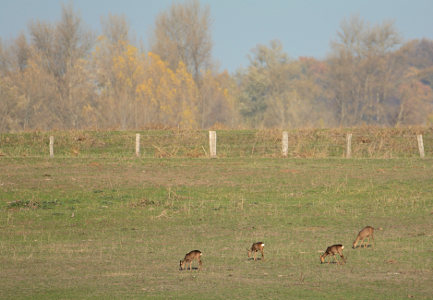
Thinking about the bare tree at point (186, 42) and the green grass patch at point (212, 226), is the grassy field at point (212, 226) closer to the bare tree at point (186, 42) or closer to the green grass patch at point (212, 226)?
the green grass patch at point (212, 226)

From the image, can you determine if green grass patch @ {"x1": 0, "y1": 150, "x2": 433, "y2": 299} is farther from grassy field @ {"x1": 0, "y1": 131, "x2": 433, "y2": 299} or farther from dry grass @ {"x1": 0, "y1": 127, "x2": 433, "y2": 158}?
dry grass @ {"x1": 0, "y1": 127, "x2": 433, "y2": 158}

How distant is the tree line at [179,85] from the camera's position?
2805 inches

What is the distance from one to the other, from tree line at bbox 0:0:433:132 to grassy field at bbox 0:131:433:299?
2364 cm

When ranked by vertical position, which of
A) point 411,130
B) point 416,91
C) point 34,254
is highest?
point 416,91

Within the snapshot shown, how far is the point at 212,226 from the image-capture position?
16297 millimetres

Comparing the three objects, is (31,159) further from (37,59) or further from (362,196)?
(37,59)

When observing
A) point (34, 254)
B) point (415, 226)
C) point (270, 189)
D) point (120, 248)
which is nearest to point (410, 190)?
point (270, 189)

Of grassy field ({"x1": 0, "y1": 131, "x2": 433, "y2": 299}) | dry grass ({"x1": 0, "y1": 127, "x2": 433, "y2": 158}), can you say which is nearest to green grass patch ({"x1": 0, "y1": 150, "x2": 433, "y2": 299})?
grassy field ({"x1": 0, "y1": 131, "x2": 433, "y2": 299})

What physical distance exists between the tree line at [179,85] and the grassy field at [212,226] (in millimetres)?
23645

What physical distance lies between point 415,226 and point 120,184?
11.5 metres

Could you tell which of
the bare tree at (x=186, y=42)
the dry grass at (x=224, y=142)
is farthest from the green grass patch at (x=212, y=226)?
the bare tree at (x=186, y=42)

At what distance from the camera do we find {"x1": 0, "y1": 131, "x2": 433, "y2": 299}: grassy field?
9609mm

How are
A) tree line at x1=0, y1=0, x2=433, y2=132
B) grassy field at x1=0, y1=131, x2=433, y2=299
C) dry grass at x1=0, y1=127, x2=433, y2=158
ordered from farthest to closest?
1. tree line at x1=0, y1=0, x2=433, y2=132
2. dry grass at x1=0, y1=127, x2=433, y2=158
3. grassy field at x1=0, y1=131, x2=433, y2=299

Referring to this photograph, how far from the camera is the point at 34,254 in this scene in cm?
1271
